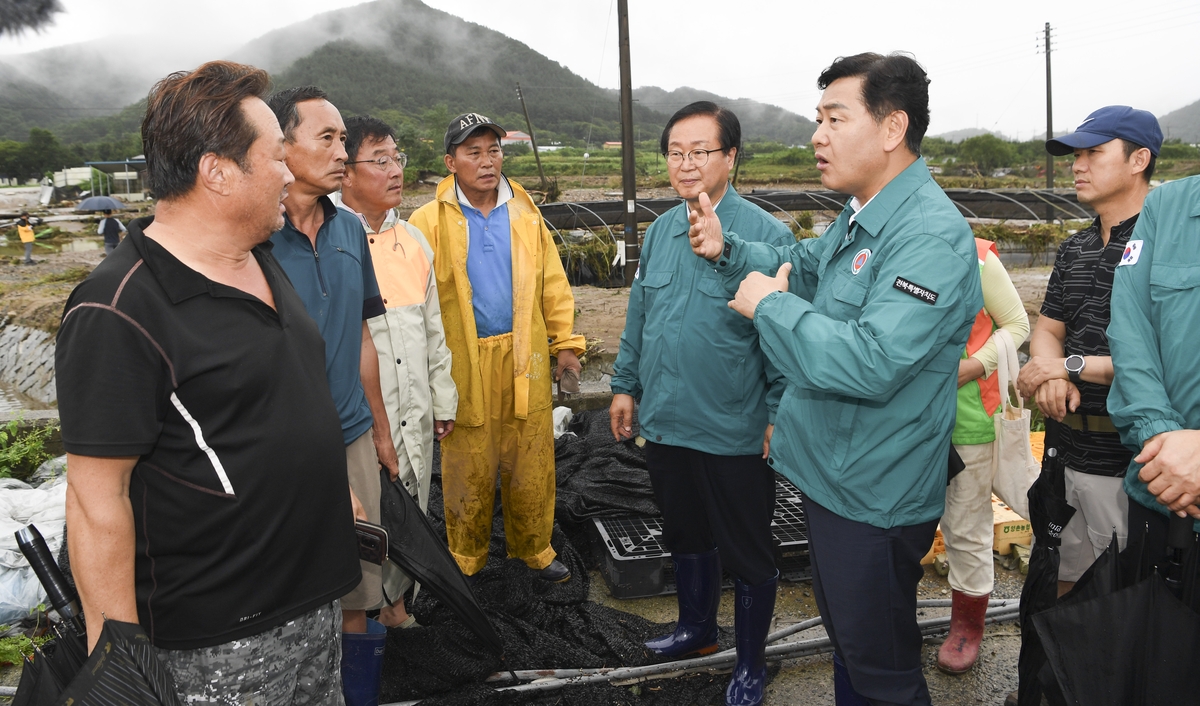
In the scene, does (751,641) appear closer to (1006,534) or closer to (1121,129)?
(1006,534)

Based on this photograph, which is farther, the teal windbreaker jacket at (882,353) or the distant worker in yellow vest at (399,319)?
the distant worker in yellow vest at (399,319)

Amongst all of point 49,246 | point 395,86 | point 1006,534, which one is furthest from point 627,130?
point 395,86

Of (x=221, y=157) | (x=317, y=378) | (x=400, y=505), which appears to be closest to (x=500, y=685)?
(x=400, y=505)

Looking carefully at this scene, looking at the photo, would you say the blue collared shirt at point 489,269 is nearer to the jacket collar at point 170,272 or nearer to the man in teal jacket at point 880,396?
the man in teal jacket at point 880,396

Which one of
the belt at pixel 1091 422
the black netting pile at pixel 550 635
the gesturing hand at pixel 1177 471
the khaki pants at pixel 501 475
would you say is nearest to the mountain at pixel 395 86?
the black netting pile at pixel 550 635

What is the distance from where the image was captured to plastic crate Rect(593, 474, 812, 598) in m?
3.25

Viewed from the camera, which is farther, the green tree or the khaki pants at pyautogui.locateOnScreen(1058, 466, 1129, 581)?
the green tree

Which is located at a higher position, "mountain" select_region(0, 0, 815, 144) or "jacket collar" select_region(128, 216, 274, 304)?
"mountain" select_region(0, 0, 815, 144)

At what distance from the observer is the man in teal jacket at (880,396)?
173cm

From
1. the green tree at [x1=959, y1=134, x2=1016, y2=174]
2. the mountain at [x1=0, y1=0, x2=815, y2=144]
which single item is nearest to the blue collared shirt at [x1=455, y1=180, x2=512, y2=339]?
the green tree at [x1=959, y1=134, x2=1016, y2=174]

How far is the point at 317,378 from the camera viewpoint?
5.39 ft

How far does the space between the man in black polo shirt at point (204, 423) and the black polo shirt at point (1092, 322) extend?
7.52ft

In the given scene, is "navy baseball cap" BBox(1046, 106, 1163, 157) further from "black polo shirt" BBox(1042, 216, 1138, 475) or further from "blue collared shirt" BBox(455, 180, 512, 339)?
→ "blue collared shirt" BBox(455, 180, 512, 339)

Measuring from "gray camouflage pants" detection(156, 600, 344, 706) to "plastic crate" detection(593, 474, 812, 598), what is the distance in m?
1.70
